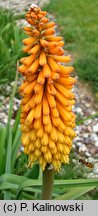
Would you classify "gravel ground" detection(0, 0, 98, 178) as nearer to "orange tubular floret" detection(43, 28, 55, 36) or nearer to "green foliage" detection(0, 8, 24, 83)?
"green foliage" detection(0, 8, 24, 83)

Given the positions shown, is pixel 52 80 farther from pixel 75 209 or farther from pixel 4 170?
pixel 4 170

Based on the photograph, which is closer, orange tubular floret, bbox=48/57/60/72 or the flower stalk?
orange tubular floret, bbox=48/57/60/72

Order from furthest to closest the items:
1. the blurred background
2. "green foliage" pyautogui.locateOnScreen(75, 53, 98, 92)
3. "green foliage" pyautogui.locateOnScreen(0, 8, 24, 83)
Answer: "green foliage" pyautogui.locateOnScreen(75, 53, 98, 92)
"green foliage" pyautogui.locateOnScreen(0, 8, 24, 83)
the blurred background

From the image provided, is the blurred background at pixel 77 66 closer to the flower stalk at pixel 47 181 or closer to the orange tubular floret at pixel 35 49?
the flower stalk at pixel 47 181

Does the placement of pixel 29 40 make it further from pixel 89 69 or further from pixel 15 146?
pixel 89 69

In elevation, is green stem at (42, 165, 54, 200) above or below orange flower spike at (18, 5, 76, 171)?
below

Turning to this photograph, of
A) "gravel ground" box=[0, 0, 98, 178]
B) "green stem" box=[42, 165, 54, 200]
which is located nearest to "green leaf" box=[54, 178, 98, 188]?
"green stem" box=[42, 165, 54, 200]

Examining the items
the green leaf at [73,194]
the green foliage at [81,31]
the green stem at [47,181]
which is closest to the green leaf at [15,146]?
the green leaf at [73,194]
